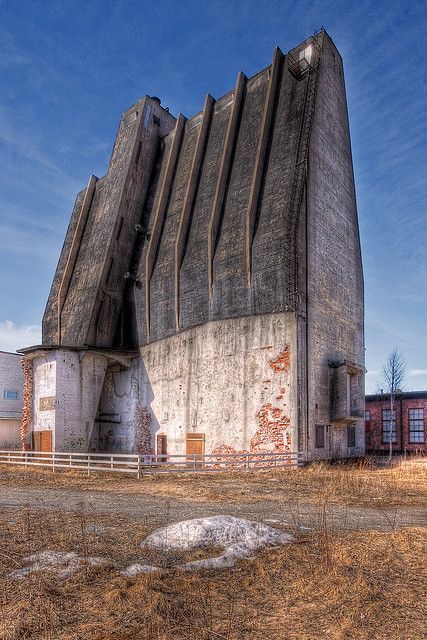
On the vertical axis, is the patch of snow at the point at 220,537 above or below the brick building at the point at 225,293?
below

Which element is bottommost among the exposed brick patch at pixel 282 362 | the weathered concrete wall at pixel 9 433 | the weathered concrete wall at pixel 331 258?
the weathered concrete wall at pixel 9 433

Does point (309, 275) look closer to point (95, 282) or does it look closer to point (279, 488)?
point (279, 488)

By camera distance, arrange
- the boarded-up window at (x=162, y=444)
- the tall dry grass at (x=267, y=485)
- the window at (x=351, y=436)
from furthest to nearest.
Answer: the boarded-up window at (x=162, y=444) → the window at (x=351, y=436) → the tall dry grass at (x=267, y=485)

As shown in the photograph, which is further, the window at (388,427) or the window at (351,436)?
the window at (388,427)

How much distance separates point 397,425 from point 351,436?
12.8 meters

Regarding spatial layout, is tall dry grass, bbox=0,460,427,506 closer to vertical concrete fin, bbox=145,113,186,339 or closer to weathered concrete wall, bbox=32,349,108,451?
weathered concrete wall, bbox=32,349,108,451

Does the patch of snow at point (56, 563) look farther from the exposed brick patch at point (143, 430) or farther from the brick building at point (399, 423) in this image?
the brick building at point (399, 423)

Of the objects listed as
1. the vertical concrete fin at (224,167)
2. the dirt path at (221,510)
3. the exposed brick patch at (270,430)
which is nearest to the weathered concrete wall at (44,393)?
the vertical concrete fin at (224,167)

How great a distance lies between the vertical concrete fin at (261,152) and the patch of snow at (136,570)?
706 inches

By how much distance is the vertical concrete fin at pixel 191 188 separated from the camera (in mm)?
27609

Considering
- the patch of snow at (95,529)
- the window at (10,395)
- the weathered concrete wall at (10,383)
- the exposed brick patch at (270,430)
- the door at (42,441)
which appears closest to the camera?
the patch of snow at (95,529)

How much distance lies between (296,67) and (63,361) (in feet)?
63.8

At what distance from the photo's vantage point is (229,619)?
492 centimetres

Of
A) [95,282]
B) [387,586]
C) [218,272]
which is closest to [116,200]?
[95,282]
